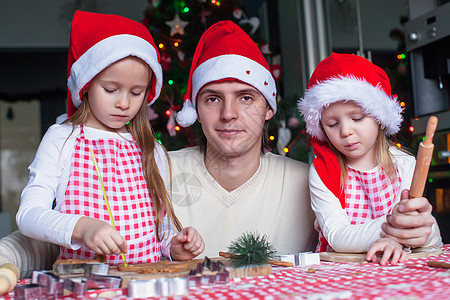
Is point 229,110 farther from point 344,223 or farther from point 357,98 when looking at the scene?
point 344,223

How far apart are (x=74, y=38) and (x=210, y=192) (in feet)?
2.35

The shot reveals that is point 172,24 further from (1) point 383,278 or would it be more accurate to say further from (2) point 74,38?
(1) point 383,278

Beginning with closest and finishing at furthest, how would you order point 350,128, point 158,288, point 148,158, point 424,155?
1. point 158,288
2. point 424,155
3. point 350,128
4. point 148,158

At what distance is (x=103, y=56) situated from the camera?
1378 millimetres

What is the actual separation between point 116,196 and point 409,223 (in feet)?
2.56

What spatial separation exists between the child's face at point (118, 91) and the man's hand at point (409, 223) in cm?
74

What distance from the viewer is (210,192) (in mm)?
1850

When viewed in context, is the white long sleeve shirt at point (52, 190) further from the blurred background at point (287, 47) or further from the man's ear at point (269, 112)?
the blurred background at point (287, 47)

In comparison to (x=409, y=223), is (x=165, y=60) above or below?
above

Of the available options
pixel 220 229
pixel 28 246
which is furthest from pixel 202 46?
pixel 28 246

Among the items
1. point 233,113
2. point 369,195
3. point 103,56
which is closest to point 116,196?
point 103,56

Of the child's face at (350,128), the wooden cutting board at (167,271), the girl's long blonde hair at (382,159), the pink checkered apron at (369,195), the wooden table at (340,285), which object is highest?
the child's face at (350,128)

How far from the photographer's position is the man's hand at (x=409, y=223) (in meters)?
1.12

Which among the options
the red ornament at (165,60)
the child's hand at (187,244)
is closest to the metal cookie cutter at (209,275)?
the child's hand at (187,244)
